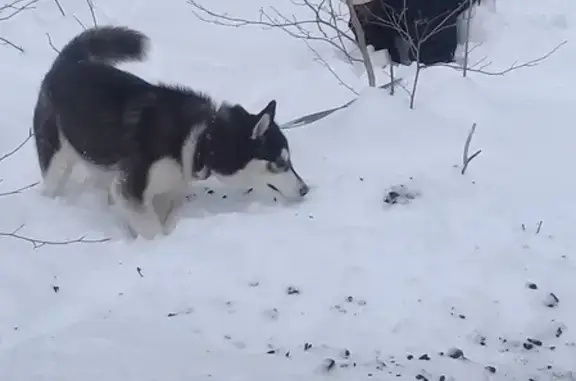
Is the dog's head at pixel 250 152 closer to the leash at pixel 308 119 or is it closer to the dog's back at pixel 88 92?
the dog's back at pixel 88 92

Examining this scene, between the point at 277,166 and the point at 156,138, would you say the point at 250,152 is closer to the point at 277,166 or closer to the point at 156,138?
the point at 277,166

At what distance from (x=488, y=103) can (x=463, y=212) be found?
1.62 meters

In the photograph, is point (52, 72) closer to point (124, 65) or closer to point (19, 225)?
point (19, 225)

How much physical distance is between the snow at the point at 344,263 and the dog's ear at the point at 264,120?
15.5 inches

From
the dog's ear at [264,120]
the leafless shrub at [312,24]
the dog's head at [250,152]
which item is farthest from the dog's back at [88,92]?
the leafless shrub at [312,24]

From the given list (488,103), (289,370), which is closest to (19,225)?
(289,370)

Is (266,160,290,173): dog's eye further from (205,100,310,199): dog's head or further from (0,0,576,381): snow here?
(0,0,576,381): snow

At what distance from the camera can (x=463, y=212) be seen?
4.42m

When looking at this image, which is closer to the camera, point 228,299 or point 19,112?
point 228,299

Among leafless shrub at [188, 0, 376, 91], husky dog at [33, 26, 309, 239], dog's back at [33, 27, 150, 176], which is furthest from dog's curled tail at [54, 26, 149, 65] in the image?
leafless shrub at [188, 0, 376, 91]

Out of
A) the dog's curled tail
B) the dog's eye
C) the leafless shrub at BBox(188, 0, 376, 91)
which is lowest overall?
the leafless shrub at BBox(188, 0, 376, 91)

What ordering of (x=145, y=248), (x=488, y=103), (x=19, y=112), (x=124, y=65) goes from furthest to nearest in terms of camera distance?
(x=124, y=65), (x=19, y=112), (x=488, y=103), (x=145, y=248)

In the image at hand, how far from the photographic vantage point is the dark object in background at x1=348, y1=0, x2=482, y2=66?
23.8ft

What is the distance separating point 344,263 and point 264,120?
1.16 m
